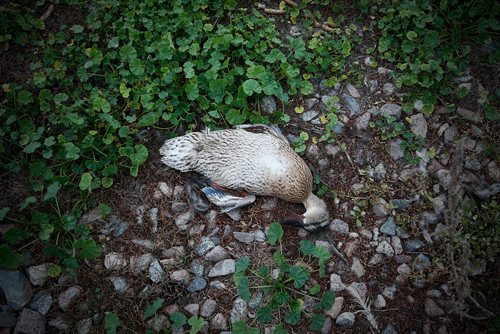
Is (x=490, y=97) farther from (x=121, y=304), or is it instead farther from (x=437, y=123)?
(x=121, y=304)

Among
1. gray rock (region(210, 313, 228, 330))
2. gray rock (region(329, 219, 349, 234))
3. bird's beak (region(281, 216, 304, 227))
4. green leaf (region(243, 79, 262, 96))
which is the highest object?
green leaf (region(243, 79, 262, 96))

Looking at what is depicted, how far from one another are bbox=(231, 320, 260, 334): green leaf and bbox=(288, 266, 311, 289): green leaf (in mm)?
497

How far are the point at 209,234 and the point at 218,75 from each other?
5.26 ft

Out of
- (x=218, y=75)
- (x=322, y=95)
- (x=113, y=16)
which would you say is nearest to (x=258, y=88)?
(x=218, y=75)

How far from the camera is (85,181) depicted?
3.80 metres

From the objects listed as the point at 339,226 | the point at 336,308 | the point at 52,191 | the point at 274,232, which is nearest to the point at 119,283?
the point at 52,191

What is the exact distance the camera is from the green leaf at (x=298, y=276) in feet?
11.3

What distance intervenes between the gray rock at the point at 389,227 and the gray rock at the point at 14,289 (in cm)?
321

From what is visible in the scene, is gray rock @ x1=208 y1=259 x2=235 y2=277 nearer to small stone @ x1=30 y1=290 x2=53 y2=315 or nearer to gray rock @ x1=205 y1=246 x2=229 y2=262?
gray rock @ x1=205 y1=246 x2=229 y2=262

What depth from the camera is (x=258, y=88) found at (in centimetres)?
403

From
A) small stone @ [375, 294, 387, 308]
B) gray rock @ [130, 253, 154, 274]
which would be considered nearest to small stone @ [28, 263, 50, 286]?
gray rock @ [130, 253, 154, 274]

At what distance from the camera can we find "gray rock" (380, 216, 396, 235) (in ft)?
12.5

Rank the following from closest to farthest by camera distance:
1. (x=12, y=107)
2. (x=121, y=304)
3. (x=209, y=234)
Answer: (x=121, y=304) < (x=209, y=234) < (x=12, y=107)

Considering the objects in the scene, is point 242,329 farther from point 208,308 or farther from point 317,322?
point 317,322
